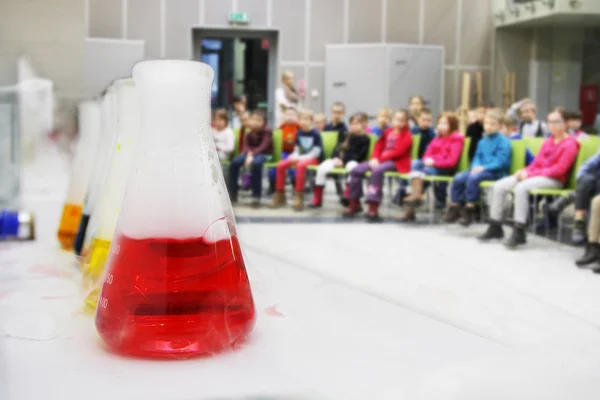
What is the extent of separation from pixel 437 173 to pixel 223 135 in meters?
1.95

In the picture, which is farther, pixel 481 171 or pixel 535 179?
pixel 481 171

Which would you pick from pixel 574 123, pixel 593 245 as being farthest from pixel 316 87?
pixel 593 245

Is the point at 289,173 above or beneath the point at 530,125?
beneath

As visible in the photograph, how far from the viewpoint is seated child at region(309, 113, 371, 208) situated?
523cm

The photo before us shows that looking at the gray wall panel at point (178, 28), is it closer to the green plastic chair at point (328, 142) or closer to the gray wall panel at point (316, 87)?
the gray wall panel at point (316, 87)

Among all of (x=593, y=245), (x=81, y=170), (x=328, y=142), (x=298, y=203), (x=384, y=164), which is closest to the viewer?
(x=81, y=170)

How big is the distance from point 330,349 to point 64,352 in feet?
0.60

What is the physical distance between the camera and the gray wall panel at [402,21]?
873 centimetres

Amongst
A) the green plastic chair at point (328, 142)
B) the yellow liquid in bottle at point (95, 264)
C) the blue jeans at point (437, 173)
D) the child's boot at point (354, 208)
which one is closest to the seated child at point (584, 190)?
the blue jeans at point (437, 173)

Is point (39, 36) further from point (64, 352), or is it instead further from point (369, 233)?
point (369, 233)

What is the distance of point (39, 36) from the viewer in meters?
0.82

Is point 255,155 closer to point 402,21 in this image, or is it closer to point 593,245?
point 593,245

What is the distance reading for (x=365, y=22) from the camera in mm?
8734

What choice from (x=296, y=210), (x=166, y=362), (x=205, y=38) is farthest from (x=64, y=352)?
(x=205, y=38)
